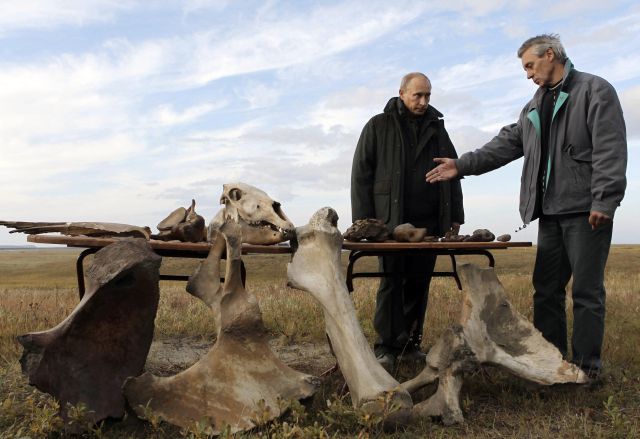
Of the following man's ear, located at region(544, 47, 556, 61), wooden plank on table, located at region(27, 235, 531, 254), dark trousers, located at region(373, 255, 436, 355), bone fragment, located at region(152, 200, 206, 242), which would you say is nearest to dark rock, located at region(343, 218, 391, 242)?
wooden plank on table, located at region(27, 235, 531, 254)

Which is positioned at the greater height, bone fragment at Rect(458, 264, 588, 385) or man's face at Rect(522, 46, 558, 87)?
man's face at Rect(522, 46, 558, 87)

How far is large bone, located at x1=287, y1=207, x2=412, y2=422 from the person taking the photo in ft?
11.9

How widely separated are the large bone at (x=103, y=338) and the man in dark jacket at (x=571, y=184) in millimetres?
3010

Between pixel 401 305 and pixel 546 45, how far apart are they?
8.18 feet

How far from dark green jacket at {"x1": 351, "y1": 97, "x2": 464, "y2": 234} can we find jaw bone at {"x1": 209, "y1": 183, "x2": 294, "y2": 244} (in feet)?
4.01

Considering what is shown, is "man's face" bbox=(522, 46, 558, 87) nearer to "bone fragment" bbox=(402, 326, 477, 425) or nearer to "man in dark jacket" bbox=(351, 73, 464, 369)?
"man in dark jacket" bbox=(351, 73, 464, 369)

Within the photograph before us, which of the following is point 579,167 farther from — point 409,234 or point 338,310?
point 338,310

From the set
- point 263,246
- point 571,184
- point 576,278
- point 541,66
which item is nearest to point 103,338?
point 263,246

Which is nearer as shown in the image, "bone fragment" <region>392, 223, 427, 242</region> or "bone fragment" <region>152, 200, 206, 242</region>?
"bone fragment" <region>152, 200, 206, 242</region>

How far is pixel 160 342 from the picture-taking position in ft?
22.1

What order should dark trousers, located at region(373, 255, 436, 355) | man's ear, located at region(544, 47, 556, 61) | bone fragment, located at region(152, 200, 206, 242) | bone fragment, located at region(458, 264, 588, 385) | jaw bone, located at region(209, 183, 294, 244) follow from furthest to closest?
1. dark trousers, located at region(373, 255, 436, 355)
2. man's ear, located at region(544, 47, 556, 61)
3. bone fragment, located at region(152, 200, 206, 242)
4. jaw bone, located at region(209, 183, 294, 244)
5. bone fragment, located at region(458, 264, 588, 385)

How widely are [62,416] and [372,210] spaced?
10.1ft

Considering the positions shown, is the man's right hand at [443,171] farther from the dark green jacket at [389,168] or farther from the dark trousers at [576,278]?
the dark trousers at [576,278]

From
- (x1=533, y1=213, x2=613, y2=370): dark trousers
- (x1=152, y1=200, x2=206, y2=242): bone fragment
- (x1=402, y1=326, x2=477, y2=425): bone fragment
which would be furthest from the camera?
(x1=533, y1=213, x2=613, y2=370): dark trousers
